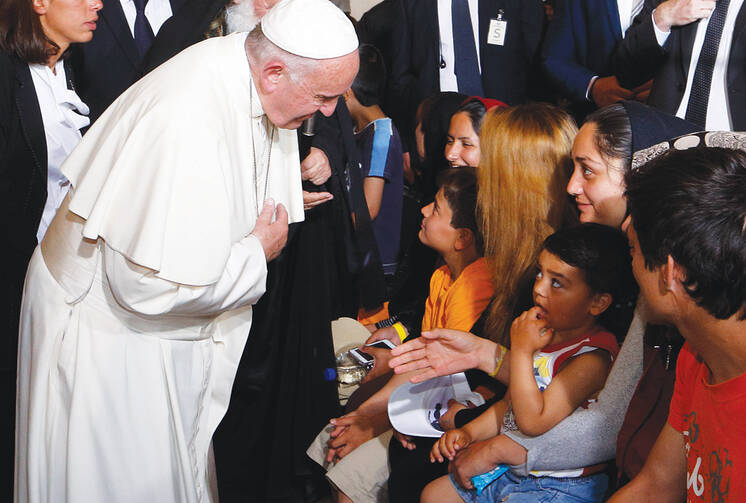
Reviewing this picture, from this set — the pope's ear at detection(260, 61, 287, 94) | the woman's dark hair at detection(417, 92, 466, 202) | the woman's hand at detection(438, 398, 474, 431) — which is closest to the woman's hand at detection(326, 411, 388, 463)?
the woman's hand at detection(438, 398, 474, 431)

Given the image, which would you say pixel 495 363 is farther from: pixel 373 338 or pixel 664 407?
pixel 373 338

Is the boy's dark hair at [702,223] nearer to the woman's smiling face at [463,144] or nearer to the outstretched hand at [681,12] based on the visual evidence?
the outstretched hand at [681,12]

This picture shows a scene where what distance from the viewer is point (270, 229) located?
2.73 metres

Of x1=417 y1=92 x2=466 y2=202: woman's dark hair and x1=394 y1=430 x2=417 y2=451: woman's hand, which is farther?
x1=417 y1=92 x2=466 y2=202: woman's dark hair

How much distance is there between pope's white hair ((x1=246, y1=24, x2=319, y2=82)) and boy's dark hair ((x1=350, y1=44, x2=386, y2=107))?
6.18ft

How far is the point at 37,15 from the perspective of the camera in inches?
151

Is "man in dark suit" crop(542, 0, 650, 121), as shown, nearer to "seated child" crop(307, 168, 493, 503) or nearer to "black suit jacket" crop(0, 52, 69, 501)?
"seated child" crop(307, 168, 493, 503)

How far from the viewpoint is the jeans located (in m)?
2.45

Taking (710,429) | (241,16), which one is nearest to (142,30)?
(241,16)

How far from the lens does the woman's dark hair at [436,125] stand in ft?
14.2

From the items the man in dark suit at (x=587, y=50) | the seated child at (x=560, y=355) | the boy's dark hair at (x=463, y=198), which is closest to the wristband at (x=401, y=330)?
the boy's dark hair at (x=463, y=198)

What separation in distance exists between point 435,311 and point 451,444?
942 mm

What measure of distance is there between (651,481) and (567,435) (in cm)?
39

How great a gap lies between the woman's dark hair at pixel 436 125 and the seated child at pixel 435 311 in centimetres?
77
